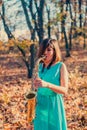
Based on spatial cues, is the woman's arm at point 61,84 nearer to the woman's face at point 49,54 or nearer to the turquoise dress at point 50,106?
the turquoise dress at point 50,106

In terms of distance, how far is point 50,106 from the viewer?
428cm

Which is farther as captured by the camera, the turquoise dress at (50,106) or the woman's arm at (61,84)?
the turquoise dress at (50,106)

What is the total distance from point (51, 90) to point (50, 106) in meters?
0.20

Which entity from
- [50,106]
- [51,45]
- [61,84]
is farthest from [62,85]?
[51,45]

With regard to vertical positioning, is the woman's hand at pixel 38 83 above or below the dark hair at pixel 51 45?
below

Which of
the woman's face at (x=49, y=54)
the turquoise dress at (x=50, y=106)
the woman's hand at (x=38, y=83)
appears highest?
the woman's face at (x=49, y=54)

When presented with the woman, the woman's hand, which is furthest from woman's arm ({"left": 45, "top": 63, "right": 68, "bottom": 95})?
the woman's hand

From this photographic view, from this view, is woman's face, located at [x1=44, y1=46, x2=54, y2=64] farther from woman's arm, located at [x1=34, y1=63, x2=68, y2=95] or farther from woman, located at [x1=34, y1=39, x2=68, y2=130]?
woman's arm, located at [x1=34, y1=63, x2=68, y2=95]

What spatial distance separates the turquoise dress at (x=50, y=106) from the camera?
423cm

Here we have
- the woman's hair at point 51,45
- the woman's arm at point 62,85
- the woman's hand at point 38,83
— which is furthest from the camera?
the woman's hair at point 51,45

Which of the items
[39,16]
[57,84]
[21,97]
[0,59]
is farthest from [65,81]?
[0,59]

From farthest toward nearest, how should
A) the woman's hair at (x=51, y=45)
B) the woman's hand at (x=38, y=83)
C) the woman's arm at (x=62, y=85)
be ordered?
the woman's hair at (x=51, y=45) → the woman's arm at (x=62, y=85) → the woman's hand at (x=38, y=83)

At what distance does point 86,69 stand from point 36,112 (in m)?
17.8

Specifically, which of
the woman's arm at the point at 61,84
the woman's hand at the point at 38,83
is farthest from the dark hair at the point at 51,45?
the woman's hand at the point at 38,83
